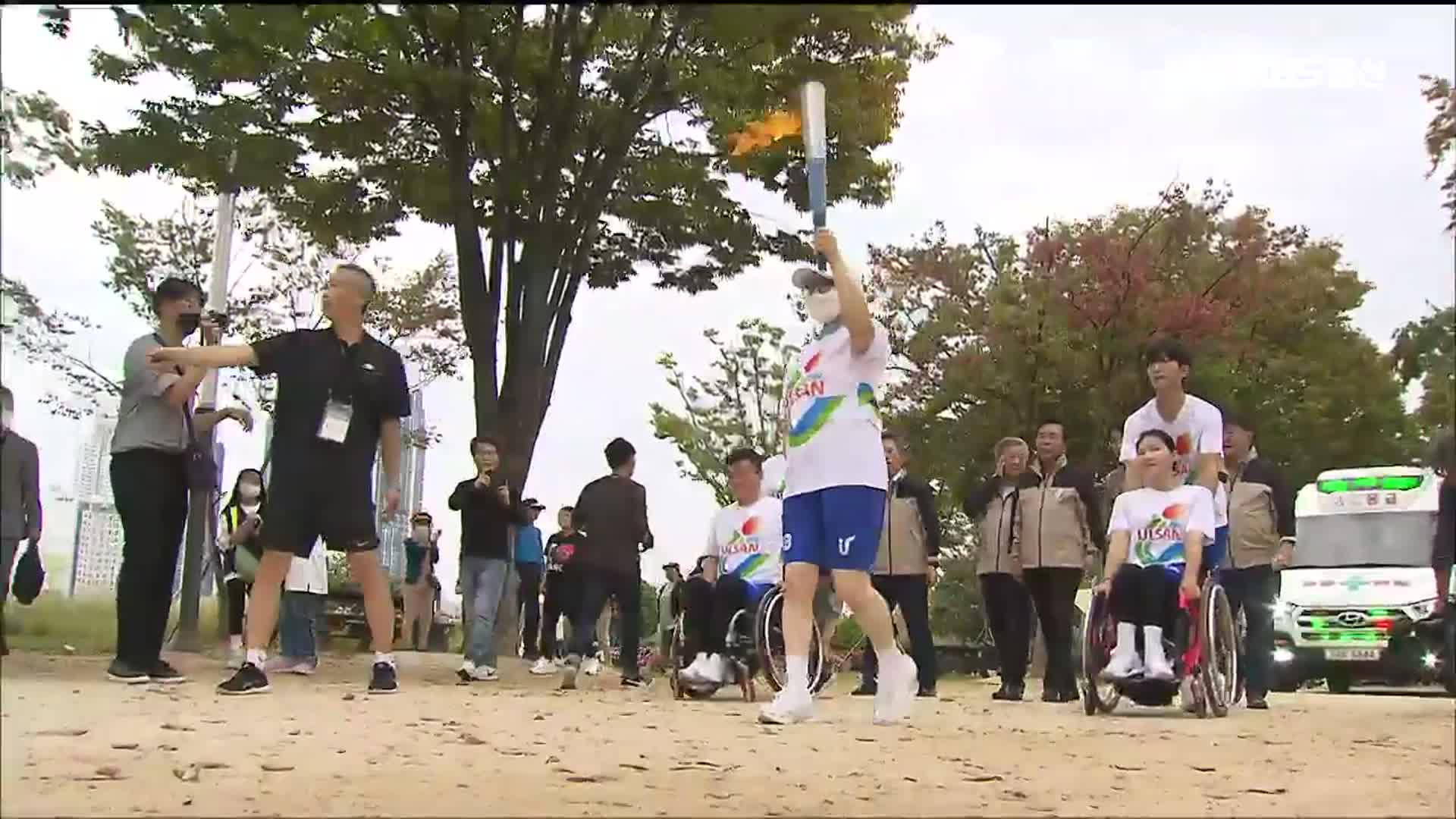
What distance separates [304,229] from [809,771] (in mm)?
1871

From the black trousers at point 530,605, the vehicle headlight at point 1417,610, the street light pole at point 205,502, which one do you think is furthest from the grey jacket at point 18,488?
the vehicle headlight at point 1417,610

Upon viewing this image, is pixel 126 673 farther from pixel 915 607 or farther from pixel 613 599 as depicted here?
pixel 915 607

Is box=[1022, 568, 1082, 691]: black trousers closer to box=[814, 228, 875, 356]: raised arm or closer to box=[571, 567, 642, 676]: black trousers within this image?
box=[571, 567, 642, 676]: black trousers

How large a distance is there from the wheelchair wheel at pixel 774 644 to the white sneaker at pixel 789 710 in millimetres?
1096

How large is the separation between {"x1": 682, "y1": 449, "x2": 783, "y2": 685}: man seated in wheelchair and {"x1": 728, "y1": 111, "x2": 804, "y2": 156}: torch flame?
245cm

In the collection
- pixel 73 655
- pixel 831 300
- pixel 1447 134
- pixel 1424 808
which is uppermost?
pixel 1447 134

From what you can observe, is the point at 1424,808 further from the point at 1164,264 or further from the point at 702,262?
the point at 1164,264

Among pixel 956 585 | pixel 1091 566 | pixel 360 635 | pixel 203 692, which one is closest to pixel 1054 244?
pixel 1091 566

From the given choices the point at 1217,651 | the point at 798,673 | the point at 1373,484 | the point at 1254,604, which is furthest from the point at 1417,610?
the point at 798,673

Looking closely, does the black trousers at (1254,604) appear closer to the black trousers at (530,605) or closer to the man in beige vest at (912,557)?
the man in beige vest at (912,557)

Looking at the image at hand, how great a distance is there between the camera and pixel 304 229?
3.69 meters

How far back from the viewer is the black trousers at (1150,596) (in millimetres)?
5215

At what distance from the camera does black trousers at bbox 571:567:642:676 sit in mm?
6195

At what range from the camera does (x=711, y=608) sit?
19.0ft
